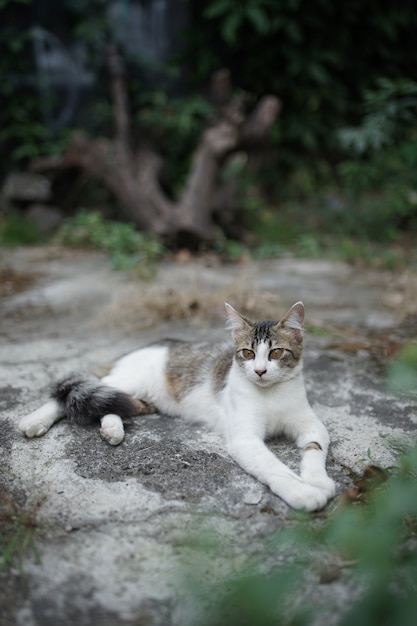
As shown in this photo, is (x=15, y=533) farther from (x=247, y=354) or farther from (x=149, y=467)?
(x=247, y=354)

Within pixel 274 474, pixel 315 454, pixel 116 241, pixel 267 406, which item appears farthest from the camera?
pixel 116 241

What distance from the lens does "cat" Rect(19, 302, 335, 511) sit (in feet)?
7.40

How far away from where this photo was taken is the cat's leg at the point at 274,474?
1998mm

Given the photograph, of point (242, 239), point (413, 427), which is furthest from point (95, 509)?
point (242, 239)

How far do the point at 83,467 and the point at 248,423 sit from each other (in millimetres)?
713

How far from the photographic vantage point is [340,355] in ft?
12.0

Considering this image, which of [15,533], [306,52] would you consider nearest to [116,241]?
[306,52]

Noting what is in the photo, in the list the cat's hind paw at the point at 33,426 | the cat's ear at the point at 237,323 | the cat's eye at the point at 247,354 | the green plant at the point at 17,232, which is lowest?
the green plant at the point at 17,232


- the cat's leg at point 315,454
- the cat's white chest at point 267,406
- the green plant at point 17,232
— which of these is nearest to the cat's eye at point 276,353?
the cat's white chest at point 267,406

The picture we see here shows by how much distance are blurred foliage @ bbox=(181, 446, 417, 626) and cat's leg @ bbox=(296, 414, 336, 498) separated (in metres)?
0.10

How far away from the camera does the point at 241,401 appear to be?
2506mm

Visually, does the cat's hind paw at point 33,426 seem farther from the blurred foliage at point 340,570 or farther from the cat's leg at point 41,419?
the blurred foliage at point 340,570

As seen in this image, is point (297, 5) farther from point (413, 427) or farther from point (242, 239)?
point (413, 427)

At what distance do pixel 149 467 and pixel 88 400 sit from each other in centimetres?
48
